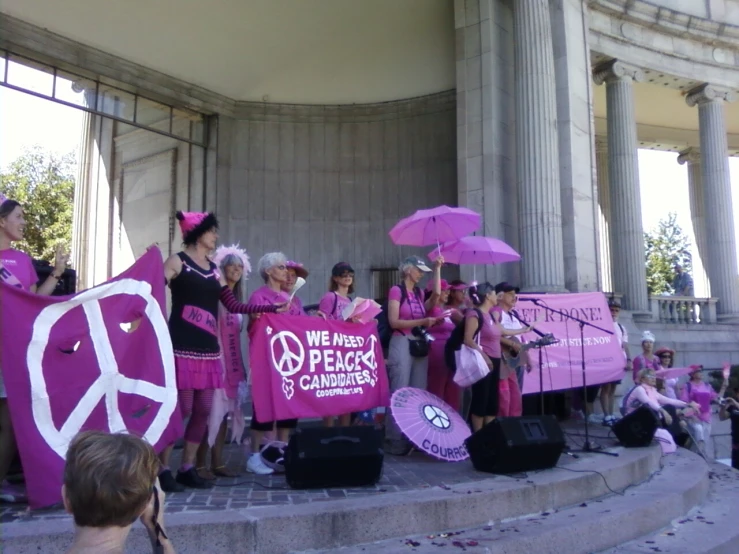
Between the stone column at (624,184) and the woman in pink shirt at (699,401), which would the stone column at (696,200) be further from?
the woman in pink shirt at (699,401)

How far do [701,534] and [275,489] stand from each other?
3.56 meters

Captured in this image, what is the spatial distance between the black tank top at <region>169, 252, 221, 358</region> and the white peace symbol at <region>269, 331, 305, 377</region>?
0.82 metres

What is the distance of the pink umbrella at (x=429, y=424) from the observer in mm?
6258

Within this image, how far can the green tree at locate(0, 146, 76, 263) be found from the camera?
27.5 m

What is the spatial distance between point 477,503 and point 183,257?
9.37ft

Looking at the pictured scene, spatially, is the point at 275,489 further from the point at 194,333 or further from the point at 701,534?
the point at 701,534

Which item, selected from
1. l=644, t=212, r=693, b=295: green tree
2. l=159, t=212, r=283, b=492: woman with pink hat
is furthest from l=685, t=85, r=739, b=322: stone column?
l=644, t=212, r=693, b=295: green tree

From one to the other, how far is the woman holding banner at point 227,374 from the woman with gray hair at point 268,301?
175 mm

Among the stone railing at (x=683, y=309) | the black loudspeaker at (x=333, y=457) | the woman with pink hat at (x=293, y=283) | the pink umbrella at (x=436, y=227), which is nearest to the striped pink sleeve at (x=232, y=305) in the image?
the woman with pink hat at (x=293, y=283)

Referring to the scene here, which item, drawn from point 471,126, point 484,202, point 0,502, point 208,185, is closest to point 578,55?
point 471,126

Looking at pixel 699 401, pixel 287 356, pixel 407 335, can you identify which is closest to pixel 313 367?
pixel 287 356

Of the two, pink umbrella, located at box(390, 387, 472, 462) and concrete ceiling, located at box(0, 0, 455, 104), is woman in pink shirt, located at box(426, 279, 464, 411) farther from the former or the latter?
concrete ceiling, located at box(0, 0, 455, 104)

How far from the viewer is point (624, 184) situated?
1650 centimetres

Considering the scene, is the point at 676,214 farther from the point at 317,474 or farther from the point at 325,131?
the point at 317,474
